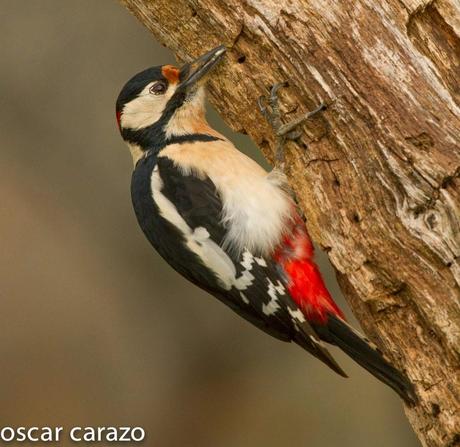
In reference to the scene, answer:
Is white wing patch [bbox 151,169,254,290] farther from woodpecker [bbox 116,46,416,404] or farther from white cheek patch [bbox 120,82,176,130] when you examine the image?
white cheek patch [bbox 120,82,176,130]

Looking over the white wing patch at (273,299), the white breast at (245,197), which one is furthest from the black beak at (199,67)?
the white wing patch at (273,299)

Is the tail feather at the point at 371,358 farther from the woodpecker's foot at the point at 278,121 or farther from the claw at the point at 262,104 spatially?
the claw at the point at 262,104

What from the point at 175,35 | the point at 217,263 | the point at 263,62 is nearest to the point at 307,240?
the point at 217,263

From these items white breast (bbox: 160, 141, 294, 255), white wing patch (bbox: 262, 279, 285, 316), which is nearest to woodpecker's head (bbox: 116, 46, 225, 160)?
white breast (bbox: 160, 141, 294, 255)

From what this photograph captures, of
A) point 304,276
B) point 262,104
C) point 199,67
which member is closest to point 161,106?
point 199,67

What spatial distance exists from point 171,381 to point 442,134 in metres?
4.14

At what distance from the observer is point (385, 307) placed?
3.43 meters

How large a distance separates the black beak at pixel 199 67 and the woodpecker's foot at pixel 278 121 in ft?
0.78

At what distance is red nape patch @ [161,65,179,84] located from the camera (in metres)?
4.11

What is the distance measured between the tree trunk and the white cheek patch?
0.59m

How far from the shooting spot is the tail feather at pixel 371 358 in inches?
134

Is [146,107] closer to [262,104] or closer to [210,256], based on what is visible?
[262,104]

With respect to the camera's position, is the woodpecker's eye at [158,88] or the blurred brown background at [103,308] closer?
the woodpecker's eye at [158,88]

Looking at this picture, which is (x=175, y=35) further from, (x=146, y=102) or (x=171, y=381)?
(x=171, y=381)
